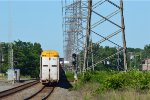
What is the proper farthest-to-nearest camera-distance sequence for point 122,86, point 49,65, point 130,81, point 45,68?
point 45,68 < point 49,65 < point 122,86 < point 130,81

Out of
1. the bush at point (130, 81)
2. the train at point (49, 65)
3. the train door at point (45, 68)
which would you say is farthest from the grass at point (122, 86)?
the train door at point (45, 68)

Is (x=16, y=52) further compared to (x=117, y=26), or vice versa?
(x=16, y=52)

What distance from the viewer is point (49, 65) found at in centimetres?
5225

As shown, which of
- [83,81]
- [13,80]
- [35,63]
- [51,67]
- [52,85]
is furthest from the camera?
[35,63]

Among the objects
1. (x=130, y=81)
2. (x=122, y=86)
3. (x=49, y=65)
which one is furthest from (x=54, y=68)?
(x=130, y=81)

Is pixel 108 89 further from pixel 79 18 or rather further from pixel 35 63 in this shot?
pixel 35 63

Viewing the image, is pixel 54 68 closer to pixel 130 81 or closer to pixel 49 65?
pixel 49 65

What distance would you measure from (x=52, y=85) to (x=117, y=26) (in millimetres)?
31197

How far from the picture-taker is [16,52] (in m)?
136

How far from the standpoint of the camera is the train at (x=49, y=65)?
52.1 meters

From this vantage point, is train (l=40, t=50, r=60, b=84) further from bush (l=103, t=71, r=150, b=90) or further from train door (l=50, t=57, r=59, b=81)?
bush (l=103, t=71, r=150, b=90)

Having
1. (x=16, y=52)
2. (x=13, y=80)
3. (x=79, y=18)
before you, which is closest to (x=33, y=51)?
(x=16, y=52)

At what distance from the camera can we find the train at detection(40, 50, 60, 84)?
52094 millimetres

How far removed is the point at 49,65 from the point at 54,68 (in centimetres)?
69
